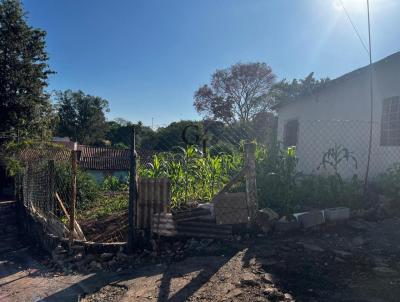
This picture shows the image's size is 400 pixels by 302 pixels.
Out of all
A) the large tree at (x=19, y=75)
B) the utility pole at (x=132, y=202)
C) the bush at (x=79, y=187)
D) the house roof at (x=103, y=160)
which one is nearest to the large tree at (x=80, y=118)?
the house roof at (x=103, y=160)

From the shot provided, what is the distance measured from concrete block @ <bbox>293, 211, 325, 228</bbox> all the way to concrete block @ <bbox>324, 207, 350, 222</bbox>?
0.12 m

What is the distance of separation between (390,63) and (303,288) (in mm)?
6356

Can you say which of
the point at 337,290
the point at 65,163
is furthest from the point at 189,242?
the point at 65,163

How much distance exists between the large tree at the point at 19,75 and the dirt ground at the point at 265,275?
16307 millimetres

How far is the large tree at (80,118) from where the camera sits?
47.5m

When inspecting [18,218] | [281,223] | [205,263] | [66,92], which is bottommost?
[18,218]

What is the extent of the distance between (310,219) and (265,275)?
60.2 inches

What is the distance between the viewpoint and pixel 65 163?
10.4 metres

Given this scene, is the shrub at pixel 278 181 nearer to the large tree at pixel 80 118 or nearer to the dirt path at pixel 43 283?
the dirt path at pixel 43 283

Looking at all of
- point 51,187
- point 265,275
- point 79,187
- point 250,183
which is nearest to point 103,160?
point 79,187

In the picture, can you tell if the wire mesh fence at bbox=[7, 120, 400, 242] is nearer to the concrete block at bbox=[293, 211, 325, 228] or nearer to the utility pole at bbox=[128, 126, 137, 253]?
Result: the utility pole at bbox=[128, 126, 137, 253]

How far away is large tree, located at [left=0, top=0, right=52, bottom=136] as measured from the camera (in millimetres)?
18719

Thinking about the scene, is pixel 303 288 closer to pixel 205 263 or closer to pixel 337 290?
pixel 337 290

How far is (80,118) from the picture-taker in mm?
48031
